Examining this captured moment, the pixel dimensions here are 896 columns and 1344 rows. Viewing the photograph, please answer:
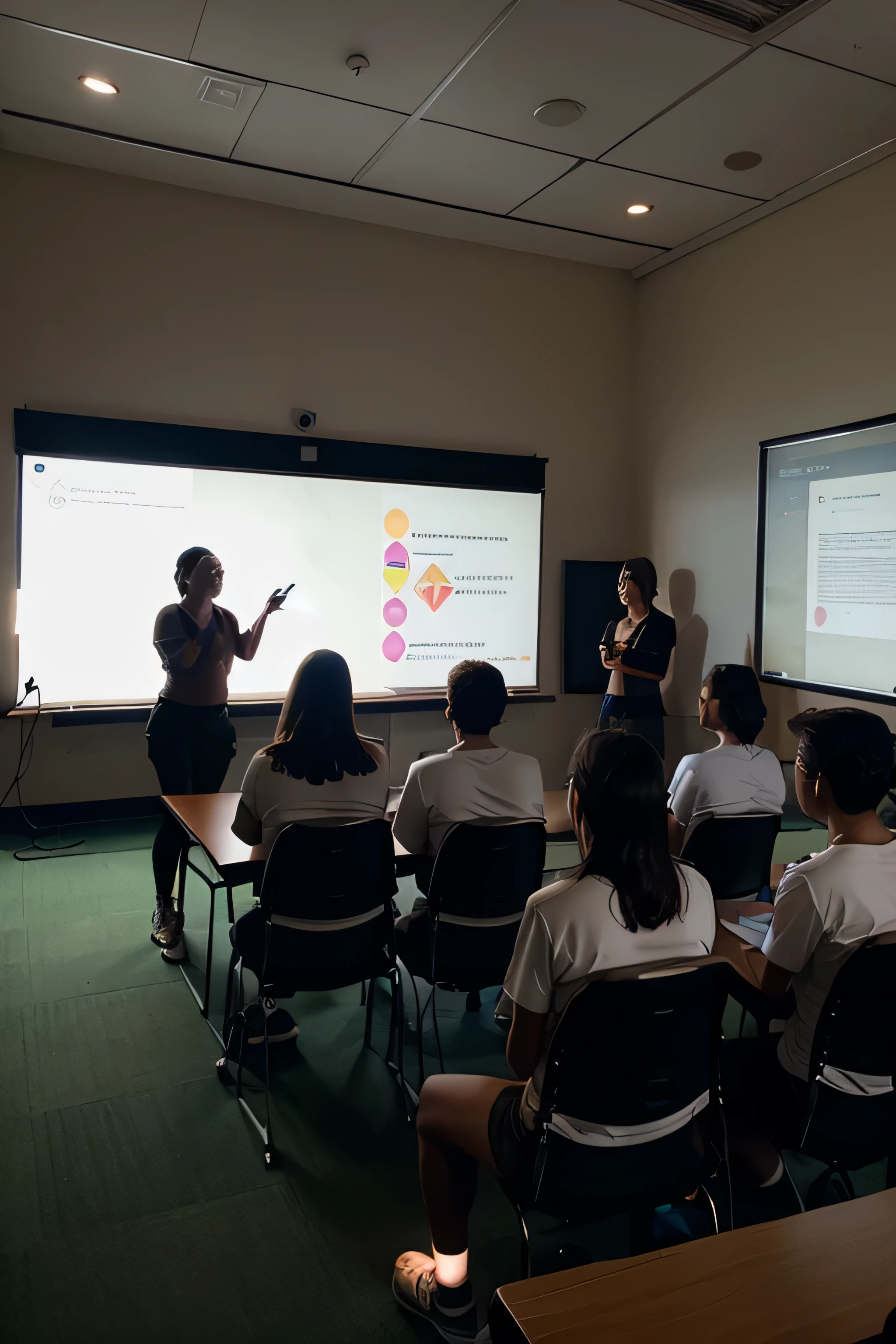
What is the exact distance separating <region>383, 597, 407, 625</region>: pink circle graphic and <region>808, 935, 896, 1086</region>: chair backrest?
4144mm

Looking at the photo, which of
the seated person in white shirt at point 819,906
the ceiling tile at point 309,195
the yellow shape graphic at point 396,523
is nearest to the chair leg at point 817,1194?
the seated person in white shirt at point 819,906

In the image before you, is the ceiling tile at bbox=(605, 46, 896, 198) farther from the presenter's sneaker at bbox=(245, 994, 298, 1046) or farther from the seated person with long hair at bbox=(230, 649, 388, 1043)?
the presenter's sneaker at bbox=(245, 994, 298, 1046)

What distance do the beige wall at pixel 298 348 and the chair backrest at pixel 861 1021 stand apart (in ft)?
13.4

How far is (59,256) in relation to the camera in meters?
4.60

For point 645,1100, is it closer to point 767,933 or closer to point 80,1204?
point 767,933

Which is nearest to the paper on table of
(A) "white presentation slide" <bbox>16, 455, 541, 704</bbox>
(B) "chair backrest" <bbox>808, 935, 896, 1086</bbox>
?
(B) "chair backrest" <bbox>808, 935, 896, 1086</bbox>

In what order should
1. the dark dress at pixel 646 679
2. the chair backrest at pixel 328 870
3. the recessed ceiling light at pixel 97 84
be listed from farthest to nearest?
the dark dress at pixel 646 679 < the recessed ceiling light at pixel 97 84 < the chair backrest at pixel 328 870

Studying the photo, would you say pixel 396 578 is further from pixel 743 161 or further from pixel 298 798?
pixel 298 798

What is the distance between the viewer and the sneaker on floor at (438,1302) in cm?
169

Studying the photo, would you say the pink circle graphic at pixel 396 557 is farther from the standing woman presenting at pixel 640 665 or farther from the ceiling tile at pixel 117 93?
the ceiling tile at pixel 117 93

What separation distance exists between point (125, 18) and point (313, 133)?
3.44 ft

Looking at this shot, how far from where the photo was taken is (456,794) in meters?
2.48

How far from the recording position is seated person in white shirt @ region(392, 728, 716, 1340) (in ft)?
4.75

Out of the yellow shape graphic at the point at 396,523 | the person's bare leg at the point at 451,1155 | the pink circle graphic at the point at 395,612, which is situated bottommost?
the person's bare leg at the point at 451,1155
